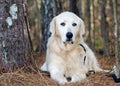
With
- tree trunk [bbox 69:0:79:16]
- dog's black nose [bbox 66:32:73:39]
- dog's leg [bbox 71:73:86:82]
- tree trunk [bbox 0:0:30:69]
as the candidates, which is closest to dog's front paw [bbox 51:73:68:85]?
dog's leg [bbox 71:73:86:82]

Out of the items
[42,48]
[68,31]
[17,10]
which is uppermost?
[17,10]

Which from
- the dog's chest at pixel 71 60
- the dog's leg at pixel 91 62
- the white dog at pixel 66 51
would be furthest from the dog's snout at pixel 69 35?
the dog's leg at pixel 91 62

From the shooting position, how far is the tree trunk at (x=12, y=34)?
549 centimetres

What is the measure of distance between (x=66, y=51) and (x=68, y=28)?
0.48 meters

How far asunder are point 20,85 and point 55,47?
1175mm

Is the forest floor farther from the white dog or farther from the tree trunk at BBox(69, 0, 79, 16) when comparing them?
the tree trunk at BBox(69, 0, 79, 16)

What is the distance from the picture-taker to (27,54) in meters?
5.69

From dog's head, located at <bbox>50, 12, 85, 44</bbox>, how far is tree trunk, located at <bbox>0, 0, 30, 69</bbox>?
2.03 ft

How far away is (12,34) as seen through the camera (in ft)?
18.1

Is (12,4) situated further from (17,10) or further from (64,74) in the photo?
(64,74)

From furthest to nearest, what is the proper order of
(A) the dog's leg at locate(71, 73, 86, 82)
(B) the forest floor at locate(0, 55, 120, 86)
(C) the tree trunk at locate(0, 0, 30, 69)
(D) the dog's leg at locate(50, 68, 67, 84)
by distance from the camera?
(A) the dog's leg at locate(71, 73, 86, 82) < (D) the dog's leg at locate(50, 68, 67, 84) < (C) the tree trunk at locate(0, 0, 30, 69) < (B) the forest floor at locate(0, 55, 120, 86)

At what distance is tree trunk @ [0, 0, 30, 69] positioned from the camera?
5.49 m

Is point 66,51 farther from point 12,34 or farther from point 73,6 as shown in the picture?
point 73,6

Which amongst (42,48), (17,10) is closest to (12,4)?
(17,10)
